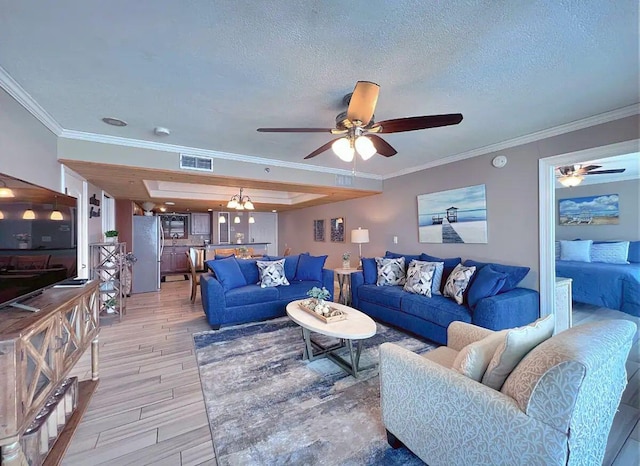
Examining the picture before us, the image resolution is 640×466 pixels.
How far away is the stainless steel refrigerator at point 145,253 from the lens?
19.5 ft

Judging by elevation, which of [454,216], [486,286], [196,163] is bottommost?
[486,286]

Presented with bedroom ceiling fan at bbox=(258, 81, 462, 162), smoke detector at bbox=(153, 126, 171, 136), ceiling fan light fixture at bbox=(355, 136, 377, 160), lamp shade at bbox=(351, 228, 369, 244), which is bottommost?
lamp shade at bbox=(351, 228, 369, 244)

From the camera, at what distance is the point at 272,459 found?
155cm

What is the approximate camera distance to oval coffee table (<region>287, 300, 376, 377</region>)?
2.30 metres

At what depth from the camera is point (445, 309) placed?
295cm

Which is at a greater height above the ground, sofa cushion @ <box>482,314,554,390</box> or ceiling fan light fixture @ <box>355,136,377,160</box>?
ceiling fan light fixture @ <box>355,136,377,160</box>

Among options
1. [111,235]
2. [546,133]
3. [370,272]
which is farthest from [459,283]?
[111,235]

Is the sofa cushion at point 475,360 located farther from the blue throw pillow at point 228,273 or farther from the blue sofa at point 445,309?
the blue throw pillow at point 228,273

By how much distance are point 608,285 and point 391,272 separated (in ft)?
10.5

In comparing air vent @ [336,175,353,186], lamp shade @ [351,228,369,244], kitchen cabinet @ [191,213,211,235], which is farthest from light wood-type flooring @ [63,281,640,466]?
kitchen cabinet @ [191,213,211,235]

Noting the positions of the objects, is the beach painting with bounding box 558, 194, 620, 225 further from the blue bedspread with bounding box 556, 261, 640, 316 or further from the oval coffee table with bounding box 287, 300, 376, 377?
the oval coffee table with bounding box 287, 300, 376, 377

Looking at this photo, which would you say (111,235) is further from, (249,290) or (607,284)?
(607,284)

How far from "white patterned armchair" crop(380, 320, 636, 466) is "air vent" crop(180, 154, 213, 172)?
327 centimetres

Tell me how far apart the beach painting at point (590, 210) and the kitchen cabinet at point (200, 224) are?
10.2 meters
